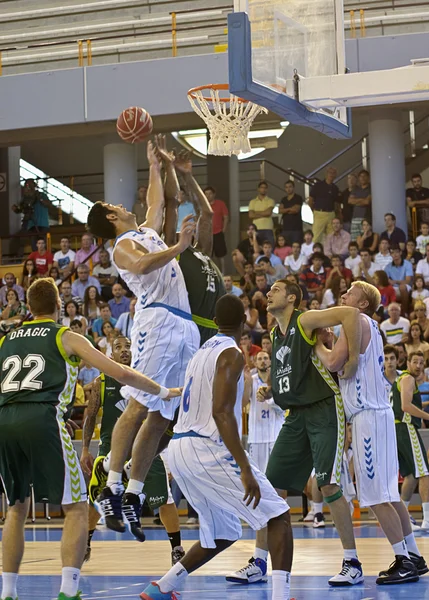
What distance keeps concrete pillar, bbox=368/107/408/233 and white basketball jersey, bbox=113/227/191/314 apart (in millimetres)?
11703

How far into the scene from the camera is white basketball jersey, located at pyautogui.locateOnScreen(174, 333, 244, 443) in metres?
6.09

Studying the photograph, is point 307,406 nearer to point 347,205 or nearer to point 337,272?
point 337,272

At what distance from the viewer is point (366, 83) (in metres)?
8.07

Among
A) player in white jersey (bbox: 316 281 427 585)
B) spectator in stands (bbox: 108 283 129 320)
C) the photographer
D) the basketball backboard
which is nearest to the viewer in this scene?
player in white jersey (bbox: 316 281 427 585)

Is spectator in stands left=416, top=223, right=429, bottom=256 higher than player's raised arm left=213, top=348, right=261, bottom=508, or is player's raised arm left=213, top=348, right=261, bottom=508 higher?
spectator in stands left=416, top=223, right=429, bottom=256

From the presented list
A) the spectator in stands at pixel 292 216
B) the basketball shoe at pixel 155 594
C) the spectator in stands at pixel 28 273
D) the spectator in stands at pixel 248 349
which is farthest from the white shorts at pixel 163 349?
the spectator in stands at pixel 28 273

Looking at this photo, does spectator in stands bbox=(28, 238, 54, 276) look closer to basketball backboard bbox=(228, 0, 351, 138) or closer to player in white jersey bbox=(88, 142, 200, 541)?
basketball backboard bbox=(228, 0, 351, 138)

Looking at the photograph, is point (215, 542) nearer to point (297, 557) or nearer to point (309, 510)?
point (297, 557)

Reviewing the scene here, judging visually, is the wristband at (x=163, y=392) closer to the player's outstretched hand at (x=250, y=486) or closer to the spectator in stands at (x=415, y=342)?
the player's outstretched hand at (x=250, y=486)

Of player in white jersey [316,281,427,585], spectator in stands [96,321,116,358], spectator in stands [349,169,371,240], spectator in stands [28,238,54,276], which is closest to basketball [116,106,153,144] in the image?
player in white jersey [316,281,427,585]

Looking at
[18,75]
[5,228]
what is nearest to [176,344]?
[18,75]

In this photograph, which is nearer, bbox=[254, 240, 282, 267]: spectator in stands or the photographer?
bbox=[254, 240, 282, 267]: spectator in stands

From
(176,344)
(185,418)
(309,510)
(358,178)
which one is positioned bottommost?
(309,510)

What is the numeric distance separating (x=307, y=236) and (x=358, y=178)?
6.76ft
